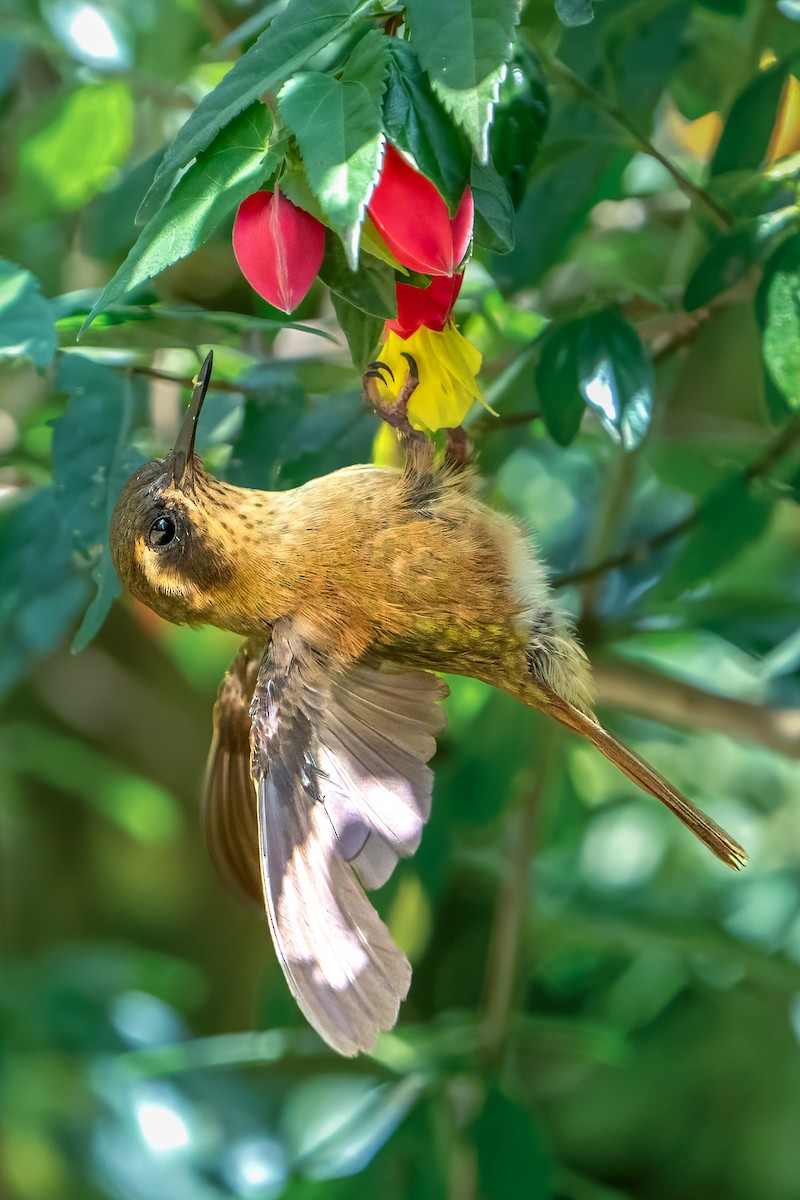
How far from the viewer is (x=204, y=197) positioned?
679 mm

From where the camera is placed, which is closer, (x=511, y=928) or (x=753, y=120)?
(x=753, y=120)

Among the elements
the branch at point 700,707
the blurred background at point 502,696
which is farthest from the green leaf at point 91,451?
the branch at point 700,707

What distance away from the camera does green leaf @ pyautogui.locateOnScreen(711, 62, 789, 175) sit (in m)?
1.03

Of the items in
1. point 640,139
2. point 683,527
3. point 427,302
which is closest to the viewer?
point 427,302

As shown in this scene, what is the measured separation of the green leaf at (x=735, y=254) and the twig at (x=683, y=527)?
0.41ft

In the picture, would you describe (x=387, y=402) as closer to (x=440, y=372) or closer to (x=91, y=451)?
(x=440, y=372)

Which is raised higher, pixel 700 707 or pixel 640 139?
pixel 640 139

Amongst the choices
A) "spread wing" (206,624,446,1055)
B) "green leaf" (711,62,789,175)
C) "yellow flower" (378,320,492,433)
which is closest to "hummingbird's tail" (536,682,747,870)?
"spread wing" (206,624,446,1055)

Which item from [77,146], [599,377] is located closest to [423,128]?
[599,377]

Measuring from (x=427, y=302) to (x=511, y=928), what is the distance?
89 centimetres

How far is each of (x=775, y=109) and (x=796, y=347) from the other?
Result: 286 millimetres

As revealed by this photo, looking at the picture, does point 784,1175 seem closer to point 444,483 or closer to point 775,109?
point 444,483

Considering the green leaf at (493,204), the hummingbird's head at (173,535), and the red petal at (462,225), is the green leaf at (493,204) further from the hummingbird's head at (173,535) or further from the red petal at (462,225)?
the hummingbird's head at (173,535)

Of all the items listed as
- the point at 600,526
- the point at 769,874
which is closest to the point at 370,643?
the point at 600,526
